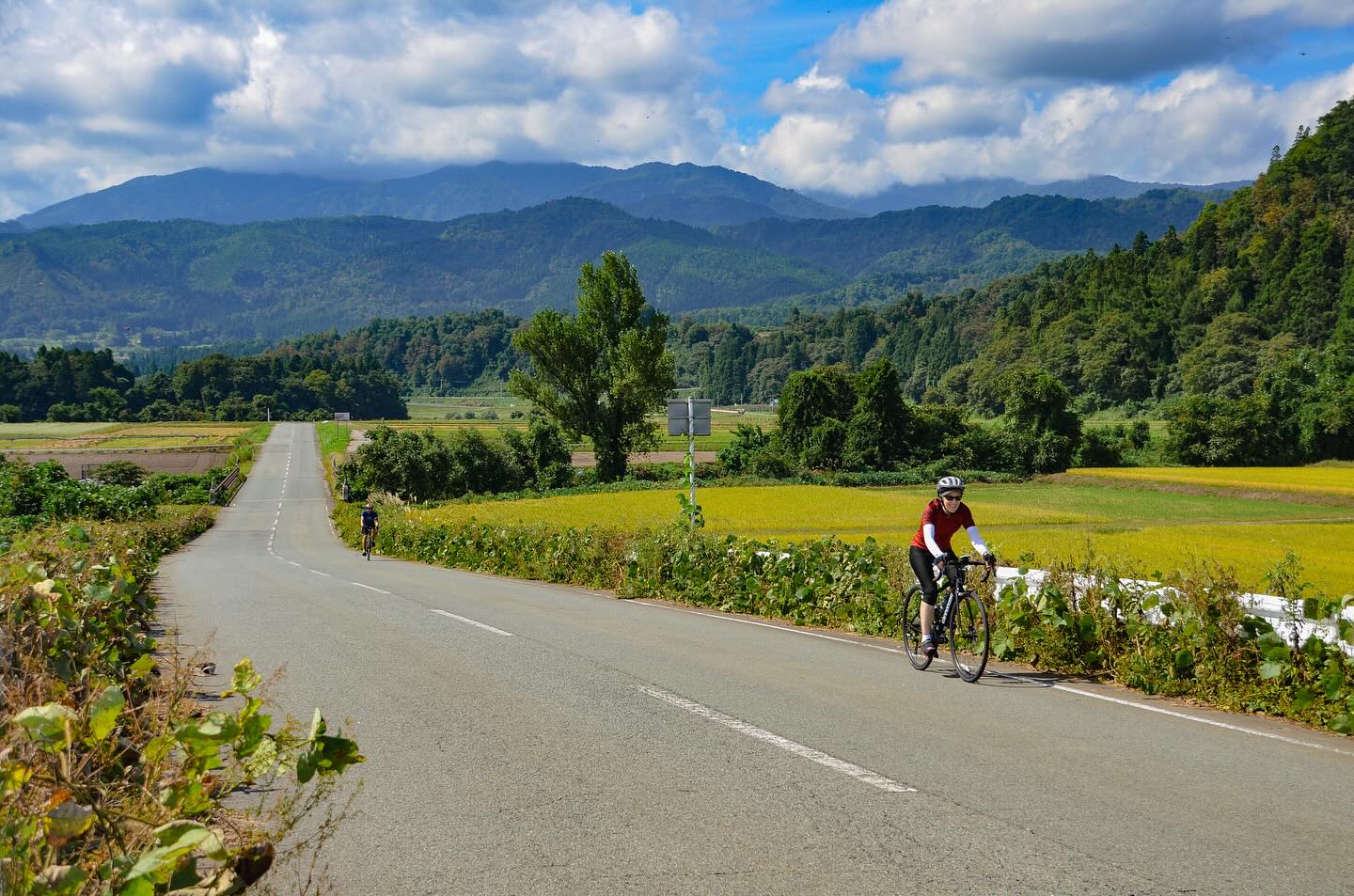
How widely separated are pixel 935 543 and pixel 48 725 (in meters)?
8.58

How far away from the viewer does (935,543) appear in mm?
10594

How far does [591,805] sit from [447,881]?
123cm

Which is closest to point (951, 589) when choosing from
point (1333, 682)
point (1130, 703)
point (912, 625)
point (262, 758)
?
point (912, 625)

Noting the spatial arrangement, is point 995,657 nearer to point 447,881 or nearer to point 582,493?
point 447,881

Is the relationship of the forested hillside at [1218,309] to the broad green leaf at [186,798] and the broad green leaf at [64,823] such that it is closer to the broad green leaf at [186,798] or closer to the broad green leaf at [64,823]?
the broad green leaf at [186,798]

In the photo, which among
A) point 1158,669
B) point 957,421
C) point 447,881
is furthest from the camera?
point 957,421

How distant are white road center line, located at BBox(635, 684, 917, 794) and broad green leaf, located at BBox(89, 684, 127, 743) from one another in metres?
4.34

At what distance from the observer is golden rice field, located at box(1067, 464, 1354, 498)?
163ft

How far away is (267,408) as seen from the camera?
166375 mm

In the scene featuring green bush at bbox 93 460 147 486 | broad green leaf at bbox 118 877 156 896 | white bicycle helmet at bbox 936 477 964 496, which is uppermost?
white bicycle helmet at bbox 936 477 964 496

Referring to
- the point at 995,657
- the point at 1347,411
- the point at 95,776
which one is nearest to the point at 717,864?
the point at 95,776

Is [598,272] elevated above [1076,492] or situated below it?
above

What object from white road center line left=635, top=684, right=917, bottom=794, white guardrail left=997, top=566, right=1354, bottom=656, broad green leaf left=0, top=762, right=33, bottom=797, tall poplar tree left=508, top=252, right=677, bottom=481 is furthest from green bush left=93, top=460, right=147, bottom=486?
broad green leaf left=0, top=762, right=33, bottom=797

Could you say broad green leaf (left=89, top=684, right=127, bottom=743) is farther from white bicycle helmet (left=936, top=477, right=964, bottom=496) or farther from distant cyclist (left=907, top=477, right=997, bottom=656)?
distant cyclist (left=907, top=477, right=997, bottom=656)
